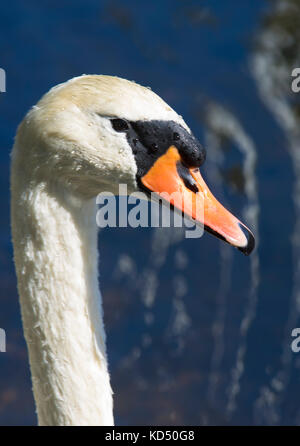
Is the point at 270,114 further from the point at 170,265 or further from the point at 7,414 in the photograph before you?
the point at 7,414

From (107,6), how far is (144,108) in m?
6.81

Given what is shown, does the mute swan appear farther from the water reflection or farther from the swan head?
the water reflection

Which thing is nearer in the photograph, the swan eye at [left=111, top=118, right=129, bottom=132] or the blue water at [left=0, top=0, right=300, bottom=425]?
the swan eye at [left=111, top=118, right=129, bottom=132]

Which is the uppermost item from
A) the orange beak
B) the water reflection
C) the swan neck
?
the water reflection

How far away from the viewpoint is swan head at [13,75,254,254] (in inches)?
104

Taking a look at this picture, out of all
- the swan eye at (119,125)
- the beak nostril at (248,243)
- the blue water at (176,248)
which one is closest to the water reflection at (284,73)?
the blue water at (176,248)

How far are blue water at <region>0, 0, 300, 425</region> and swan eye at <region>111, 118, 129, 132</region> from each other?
4.35 m

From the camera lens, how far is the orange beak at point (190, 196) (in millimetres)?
2699

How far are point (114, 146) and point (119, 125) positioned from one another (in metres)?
0.07

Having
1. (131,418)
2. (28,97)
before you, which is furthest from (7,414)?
(28,97)

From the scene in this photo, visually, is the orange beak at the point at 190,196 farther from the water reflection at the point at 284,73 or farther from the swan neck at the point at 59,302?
the water reflection at the point at 284,73

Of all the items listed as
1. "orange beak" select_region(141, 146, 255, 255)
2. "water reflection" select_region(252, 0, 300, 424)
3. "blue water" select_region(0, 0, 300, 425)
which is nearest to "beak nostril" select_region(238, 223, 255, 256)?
"orange beak" select_region(141, 146, 255, 255)

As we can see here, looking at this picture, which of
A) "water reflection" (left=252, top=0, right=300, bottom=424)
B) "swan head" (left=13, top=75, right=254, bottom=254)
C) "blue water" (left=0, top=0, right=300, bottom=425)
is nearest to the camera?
"swan head" (left=13, top=75, right=254, bottom=254)

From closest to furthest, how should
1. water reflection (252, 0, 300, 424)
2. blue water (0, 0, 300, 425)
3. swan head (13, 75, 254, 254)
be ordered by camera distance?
swan head (13, 75, 254, 254) < blue water (0, 0, 300, 425) < water reflection (252, 0, 300, 424)
